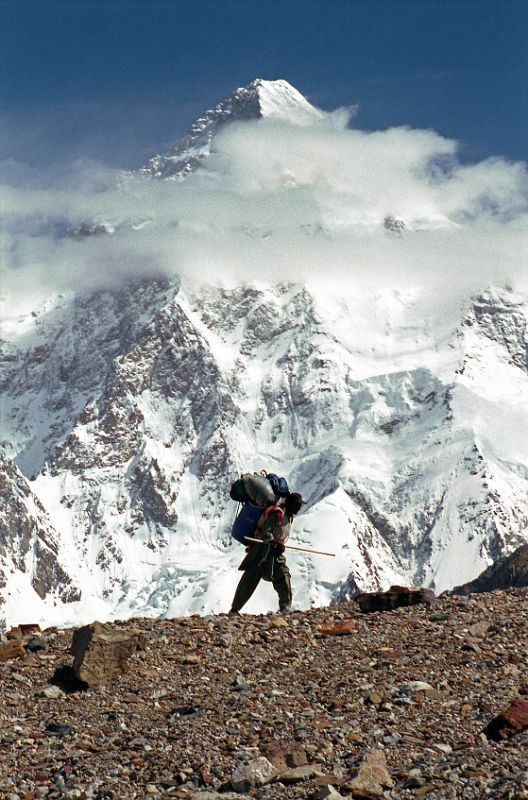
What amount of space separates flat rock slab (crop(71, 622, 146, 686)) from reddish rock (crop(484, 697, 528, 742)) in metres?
6.65

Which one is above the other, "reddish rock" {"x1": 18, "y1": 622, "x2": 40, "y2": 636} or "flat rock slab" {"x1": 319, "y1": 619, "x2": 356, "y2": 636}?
"reddish rock" {"x1": 18, "y1": 622, "x2": 40, "y2": 636}

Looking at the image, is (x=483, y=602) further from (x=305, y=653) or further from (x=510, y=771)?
(x=510, y=771)

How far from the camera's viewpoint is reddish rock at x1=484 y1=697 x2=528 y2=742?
56.5 ft

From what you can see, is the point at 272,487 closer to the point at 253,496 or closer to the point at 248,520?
the point at 253,496

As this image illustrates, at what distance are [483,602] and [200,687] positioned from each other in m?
7.44

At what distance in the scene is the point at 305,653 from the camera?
897 inches

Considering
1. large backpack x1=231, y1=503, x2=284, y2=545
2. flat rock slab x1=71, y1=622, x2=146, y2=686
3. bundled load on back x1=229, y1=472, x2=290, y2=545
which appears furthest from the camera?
large backpack x1=231, y1=503, x2=284, y2=545

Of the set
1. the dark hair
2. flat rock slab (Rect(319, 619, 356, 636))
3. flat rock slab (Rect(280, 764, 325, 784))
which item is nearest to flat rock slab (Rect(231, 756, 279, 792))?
flat rock slab (Rect(280, 764, 325, 784))

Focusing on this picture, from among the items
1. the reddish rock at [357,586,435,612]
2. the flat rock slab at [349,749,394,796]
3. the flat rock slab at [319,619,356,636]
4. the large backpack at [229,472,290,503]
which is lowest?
the flat rock slab at [349,749,394,796]

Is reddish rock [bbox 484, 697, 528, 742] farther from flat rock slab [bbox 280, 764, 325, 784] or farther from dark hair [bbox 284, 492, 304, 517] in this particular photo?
dark hair [bbox 284, 492, 304, 517]

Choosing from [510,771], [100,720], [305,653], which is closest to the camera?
[510,771]

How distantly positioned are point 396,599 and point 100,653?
7.20m

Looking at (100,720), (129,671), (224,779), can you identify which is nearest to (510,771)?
(224,779)

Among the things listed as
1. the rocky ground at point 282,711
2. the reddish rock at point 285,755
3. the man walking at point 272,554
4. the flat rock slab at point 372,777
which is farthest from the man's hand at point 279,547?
the flat rock slab at point 372,777
